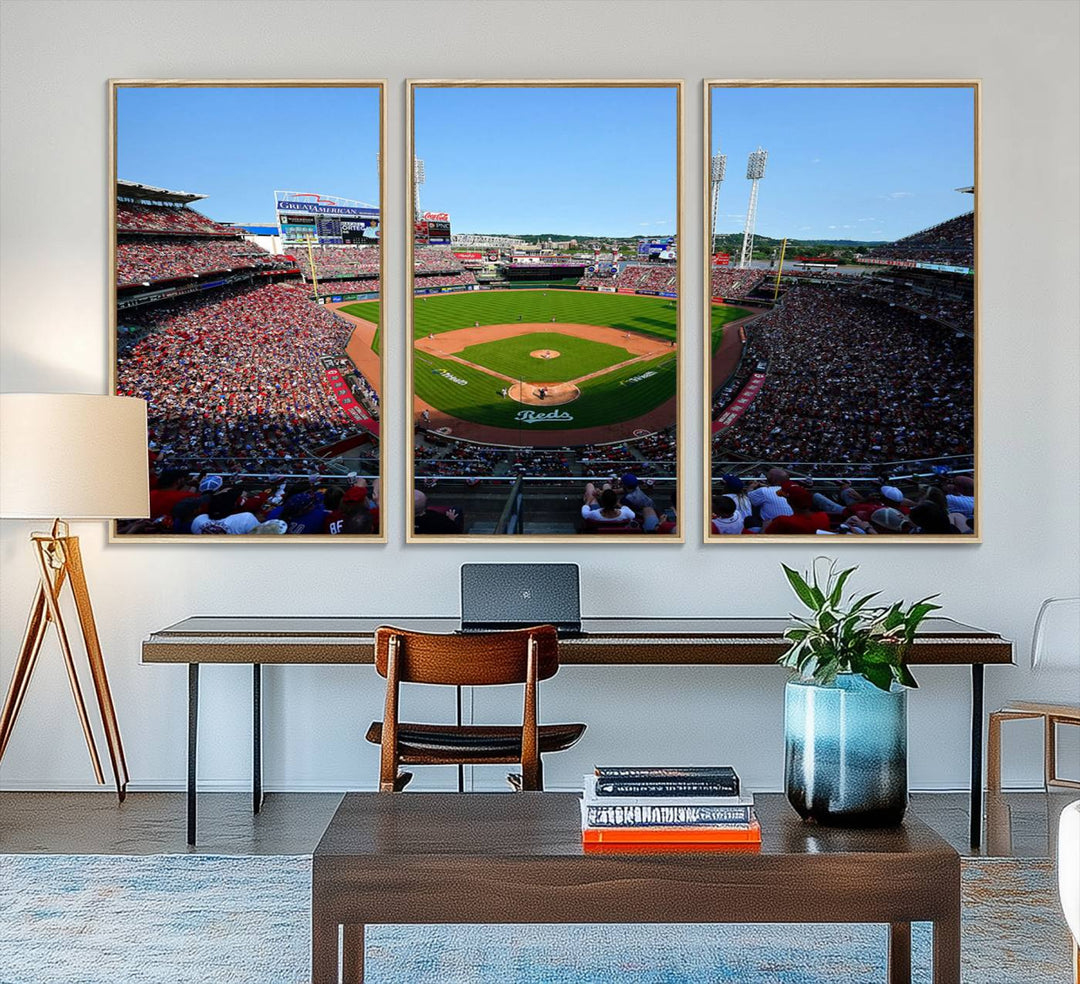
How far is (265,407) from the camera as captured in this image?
4625 mm

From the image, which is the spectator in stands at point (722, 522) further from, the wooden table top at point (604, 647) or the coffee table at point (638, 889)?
the coffee table at point (638, 889)

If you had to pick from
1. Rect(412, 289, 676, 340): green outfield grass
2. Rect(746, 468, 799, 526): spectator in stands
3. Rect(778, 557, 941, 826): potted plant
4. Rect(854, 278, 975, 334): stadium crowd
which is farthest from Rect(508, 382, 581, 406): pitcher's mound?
Rect(778, 557, 941, 826): potted plant

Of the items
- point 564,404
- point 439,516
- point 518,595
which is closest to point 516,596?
point 518,595

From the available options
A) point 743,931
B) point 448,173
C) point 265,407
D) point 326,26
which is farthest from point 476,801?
point 326,26

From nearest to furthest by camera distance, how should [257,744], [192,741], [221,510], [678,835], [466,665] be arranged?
[678,835]
[466,665]
[192,741]
[257,744]
[221,510]

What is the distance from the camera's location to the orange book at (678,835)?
2164 millimetres

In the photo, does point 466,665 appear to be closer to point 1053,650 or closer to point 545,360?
point 545,360

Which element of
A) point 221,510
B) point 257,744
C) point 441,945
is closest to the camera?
point 441,945

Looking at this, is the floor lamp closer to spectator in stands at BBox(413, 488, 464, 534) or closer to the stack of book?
spectator in stands at BBox(413, 488, 464, 534)

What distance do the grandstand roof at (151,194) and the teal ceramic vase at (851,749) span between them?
10.9ft

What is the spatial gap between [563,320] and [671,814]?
9.09ft

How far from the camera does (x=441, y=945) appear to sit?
2.89m

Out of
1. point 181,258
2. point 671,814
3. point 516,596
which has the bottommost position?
point 671,814

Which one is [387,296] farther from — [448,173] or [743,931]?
[743,931]
